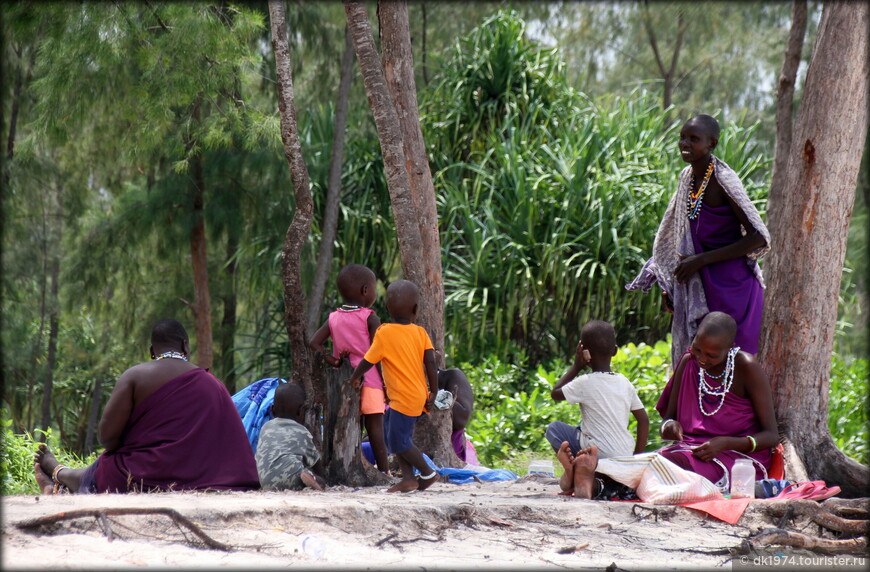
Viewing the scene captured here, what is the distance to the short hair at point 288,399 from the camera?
5.10 m

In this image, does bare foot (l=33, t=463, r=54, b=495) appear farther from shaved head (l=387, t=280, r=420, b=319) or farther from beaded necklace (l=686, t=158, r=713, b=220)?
beaded necklace (l=686, t=158, r=713, b=220)

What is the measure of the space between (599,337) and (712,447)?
84 cm

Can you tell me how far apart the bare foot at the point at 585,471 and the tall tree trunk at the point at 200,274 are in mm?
5583

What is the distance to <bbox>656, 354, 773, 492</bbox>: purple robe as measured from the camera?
15.4 feet

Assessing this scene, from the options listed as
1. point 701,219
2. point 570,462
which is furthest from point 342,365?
point 701,219

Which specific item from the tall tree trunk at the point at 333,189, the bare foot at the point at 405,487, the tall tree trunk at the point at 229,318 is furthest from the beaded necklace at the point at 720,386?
the tall tree trunk at the point at 229,318

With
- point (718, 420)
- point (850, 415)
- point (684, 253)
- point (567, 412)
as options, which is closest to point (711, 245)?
point (684, 253)

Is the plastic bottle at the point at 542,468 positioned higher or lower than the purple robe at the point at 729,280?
lower

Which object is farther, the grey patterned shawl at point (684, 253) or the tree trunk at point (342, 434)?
the tree trunk at point (342, 434)

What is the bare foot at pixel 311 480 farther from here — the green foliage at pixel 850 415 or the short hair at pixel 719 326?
the green foliage at pixel 850 415

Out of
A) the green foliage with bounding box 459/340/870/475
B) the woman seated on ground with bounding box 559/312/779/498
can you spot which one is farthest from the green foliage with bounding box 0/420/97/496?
the woman seated on ground with bounding box 559/312/779/498

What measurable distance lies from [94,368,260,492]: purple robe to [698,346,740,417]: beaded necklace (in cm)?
250

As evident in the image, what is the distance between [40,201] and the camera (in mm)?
12422

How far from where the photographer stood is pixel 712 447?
4598 millimetres
